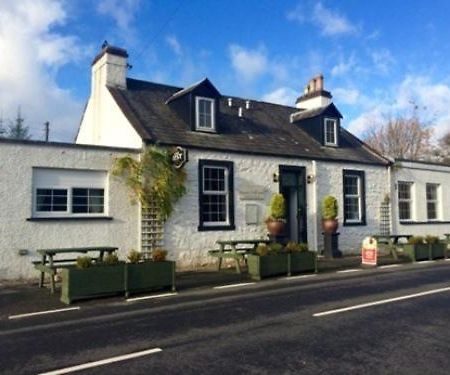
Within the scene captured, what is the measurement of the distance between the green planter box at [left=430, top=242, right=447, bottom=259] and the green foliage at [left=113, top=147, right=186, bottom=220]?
32.8 feet

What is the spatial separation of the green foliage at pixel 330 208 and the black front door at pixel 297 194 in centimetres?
89

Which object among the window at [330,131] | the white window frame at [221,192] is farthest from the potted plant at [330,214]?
the white window frame at [221,192]

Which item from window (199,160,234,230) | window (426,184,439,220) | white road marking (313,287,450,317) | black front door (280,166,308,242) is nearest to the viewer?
white road marking (313,287,450,317)

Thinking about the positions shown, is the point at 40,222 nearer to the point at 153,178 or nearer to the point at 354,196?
the point at 153,178

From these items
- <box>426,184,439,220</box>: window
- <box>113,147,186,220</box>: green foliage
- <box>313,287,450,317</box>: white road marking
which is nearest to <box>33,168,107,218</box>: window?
<box>113,147,186,220</box>: green foliage

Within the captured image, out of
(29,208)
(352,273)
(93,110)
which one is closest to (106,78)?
(93,110)

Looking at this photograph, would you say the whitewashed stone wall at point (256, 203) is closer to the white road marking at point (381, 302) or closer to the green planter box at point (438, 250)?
the green planter box at point (438, 250)

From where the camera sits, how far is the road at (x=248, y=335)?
17.1 feet

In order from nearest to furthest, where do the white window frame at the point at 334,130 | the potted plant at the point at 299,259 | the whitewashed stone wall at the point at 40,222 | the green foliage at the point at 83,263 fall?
the green foliage at the point at 83,263
the whitewashed stone wall at the point at 40,222
the potted plant at the point at 299,259
the white window frame at the point at 334,130

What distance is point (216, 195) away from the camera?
50.8ft

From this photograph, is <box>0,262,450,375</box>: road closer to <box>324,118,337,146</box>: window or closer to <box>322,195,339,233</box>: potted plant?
<box>322,195,339,233</box>: potted plant

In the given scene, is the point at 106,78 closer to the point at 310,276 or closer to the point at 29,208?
the point at 29,208

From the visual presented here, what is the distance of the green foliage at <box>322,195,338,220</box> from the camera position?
55.9ft

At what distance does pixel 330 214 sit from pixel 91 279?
33.6 ft
